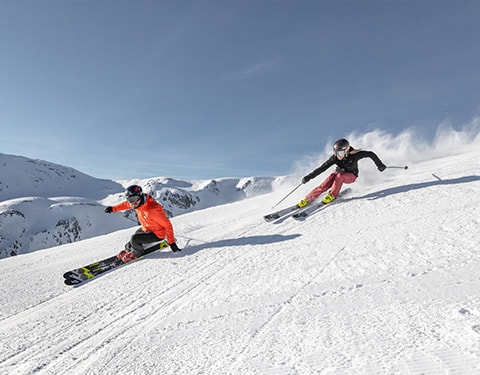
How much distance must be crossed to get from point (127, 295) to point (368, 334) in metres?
2.99

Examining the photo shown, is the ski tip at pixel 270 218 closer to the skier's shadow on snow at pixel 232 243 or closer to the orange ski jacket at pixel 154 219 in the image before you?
the skier's shadow on snow at pixel 232 243

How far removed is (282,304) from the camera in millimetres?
2932

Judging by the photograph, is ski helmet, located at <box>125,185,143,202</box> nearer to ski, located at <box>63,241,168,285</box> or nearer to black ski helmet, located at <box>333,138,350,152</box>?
ski, located at <box>63,241,168,285</box>

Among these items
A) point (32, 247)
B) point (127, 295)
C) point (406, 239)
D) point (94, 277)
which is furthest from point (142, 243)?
point (32, 247)

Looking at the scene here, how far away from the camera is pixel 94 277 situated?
5008 millimetres

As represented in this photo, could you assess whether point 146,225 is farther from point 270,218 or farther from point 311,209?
point 311,209

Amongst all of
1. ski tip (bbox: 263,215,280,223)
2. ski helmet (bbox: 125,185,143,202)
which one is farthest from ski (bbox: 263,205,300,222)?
ski helmet (bbox: 125,185,143,202)

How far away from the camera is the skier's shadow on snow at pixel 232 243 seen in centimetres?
548

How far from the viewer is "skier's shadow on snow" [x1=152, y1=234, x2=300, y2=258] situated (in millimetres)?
5484

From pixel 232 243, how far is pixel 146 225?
188cm

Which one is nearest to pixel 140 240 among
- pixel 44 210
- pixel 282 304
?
pixel 282 304

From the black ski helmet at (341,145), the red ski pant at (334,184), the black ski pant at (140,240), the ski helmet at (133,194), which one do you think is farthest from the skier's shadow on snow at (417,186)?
the ski helmet at (133,194)

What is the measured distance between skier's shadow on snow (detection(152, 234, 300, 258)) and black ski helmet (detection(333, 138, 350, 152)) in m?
3.41

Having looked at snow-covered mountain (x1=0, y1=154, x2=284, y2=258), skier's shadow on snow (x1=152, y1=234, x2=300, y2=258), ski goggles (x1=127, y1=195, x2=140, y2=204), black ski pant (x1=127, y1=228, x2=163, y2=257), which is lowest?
skier's shadow on snow (x1=152, y1=234, x2=300, y2=258)
